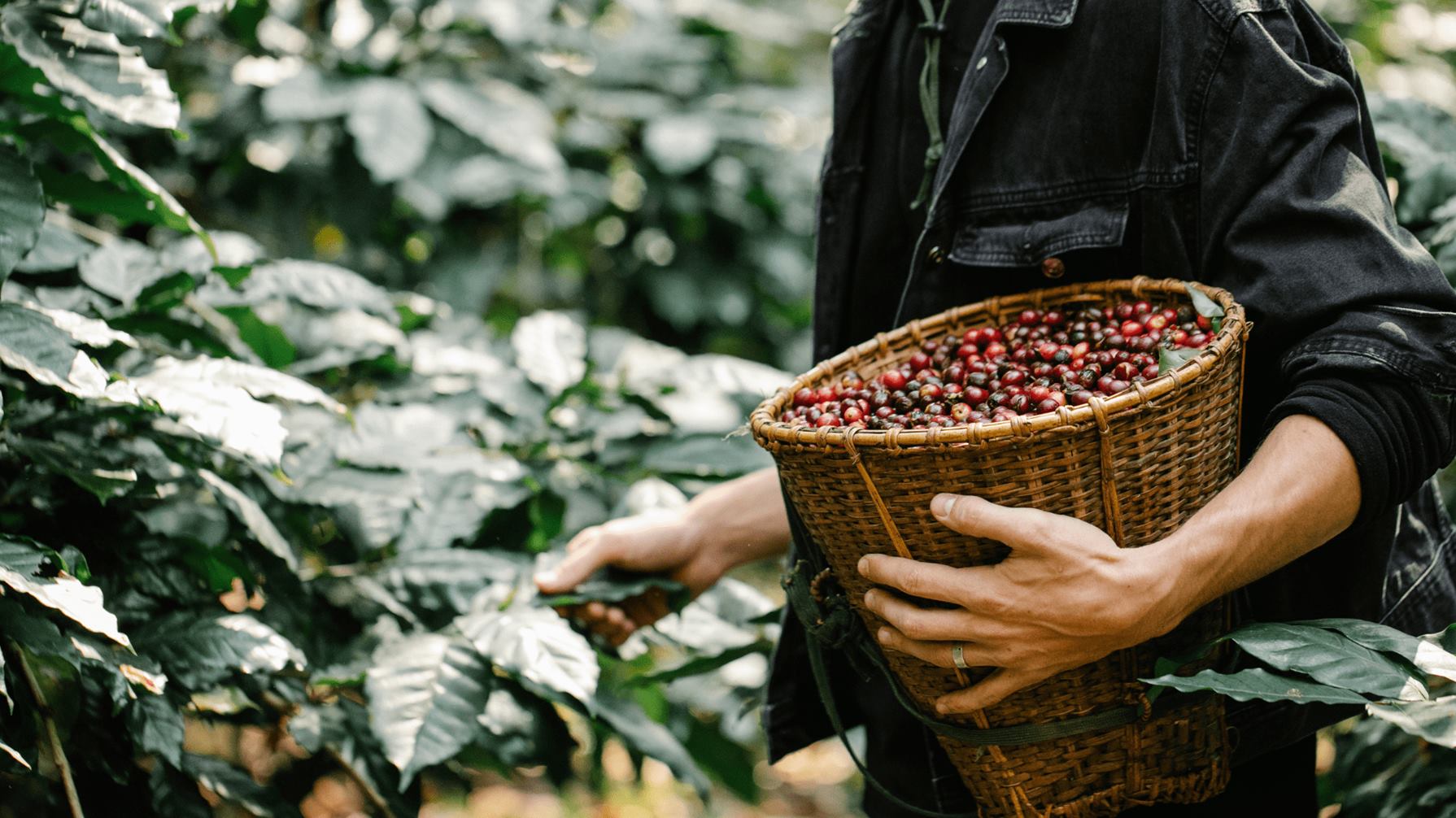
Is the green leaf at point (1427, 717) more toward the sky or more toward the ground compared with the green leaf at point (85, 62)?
more toward the ground

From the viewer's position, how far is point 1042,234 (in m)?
1.15

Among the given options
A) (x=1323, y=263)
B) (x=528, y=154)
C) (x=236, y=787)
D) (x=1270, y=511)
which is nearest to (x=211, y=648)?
(x=236, y=787)

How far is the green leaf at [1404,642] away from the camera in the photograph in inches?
36.7

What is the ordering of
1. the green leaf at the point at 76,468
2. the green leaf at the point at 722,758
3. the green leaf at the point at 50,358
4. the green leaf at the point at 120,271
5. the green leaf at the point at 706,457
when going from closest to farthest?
the green leaf at the point at 50,358, the green leaf at the point at 76,468, the green leaf at the point at 120,271, the green leaf at the point at 706,457, the green leaf at the point at 722,758

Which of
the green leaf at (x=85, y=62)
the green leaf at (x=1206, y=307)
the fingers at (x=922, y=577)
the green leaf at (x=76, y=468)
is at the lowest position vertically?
the green leaf at (x=76, y=468)

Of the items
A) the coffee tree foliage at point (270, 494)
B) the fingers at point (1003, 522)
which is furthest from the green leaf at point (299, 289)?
the fingers at point (1003, 522)

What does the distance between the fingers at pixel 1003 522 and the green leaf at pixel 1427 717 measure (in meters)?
0.29

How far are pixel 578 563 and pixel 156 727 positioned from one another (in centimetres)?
49

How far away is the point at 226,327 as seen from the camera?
4.93 ft

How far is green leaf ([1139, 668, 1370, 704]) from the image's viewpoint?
35.3 inches

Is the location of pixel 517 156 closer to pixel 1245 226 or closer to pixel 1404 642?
pixel 1245 226

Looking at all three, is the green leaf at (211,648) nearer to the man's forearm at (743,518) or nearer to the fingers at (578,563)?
the fingers at (578,563)

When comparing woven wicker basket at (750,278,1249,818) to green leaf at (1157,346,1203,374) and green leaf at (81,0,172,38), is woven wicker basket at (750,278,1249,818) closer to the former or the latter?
green leaf at (1157,346,1203,374)

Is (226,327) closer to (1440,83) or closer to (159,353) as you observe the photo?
(159,353)
